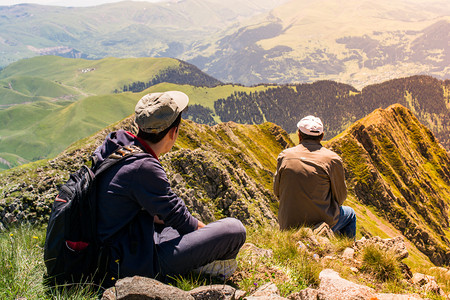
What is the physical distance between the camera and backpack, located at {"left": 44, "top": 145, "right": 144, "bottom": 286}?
4285mm

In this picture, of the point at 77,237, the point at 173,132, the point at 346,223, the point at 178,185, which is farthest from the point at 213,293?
the point at 178,185

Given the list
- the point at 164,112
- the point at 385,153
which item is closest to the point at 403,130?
the point at 385,153

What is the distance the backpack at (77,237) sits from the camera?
4.29m

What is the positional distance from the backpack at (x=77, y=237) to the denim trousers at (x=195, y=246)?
0.93m

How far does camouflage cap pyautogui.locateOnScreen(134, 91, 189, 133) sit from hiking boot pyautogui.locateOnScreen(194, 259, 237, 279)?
2.60 metres

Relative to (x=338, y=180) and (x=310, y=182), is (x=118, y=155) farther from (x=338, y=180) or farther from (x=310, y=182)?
(x=338, y=180)

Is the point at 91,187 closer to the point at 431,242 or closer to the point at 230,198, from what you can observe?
the point at 230,198

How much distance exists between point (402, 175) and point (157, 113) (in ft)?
248

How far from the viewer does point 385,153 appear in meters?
69.0

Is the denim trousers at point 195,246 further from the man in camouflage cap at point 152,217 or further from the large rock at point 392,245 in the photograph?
the large rock at point 392,245

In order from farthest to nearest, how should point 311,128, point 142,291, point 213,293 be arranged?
point 311,128, point 213,293, point 142,291

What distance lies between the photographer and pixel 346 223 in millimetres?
9820

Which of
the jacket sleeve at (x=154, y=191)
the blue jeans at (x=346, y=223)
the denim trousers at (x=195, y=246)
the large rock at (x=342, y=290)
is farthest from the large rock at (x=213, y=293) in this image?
the blue jeans at (x=346, y=223)

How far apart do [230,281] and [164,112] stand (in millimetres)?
3400
